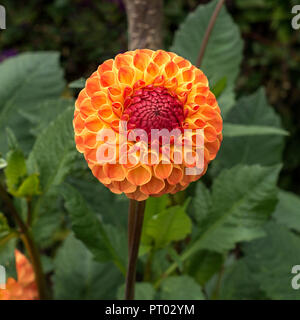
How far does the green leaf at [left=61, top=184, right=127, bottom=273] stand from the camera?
0.55 m

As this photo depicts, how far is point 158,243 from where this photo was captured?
2.03 feet

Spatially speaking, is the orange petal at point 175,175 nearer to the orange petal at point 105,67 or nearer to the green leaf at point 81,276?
the orange petal at point 105,67

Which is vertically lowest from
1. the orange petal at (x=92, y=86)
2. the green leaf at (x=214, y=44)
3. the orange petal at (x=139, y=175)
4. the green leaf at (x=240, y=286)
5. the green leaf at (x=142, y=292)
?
the green leaf at (x=240, y=286)

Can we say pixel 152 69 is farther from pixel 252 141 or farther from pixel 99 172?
pixel 252 141

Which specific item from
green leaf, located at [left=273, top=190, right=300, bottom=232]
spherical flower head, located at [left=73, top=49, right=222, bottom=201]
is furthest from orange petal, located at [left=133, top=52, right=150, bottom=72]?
green leaf, located at [left=273, top=190, right=300, bottom=232]

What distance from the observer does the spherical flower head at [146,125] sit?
39 centimetres

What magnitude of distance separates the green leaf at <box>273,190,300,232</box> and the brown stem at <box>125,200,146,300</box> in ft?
1.12

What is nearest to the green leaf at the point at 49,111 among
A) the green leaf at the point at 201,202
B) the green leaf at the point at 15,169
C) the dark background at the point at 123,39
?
the green leaf at the point at 15,169

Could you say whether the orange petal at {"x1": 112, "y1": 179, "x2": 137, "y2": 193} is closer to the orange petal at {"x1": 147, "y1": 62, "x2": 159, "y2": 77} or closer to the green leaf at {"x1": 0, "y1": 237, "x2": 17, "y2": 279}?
the orange petal at {"x1": 147, "y1": 62, "x2": 159, "y2": 77}

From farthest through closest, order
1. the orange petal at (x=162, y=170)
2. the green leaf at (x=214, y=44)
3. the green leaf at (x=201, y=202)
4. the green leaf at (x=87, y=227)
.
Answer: the green leaf at (x=214, y=44) → the green leaf at (x=201, y=202) → the green leaf at (x=87, y=227) → the orange petal at (x=162, y=170)

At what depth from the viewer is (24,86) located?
0.82m

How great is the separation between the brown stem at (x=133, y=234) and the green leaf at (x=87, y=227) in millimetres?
90

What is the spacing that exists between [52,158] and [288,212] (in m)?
0.40

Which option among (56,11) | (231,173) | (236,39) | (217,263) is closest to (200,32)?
(236,39)
